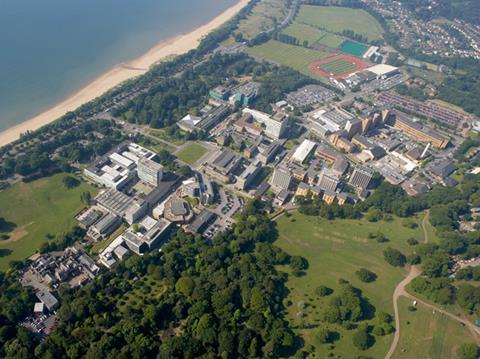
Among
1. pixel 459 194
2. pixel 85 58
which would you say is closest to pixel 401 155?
pixel 459 194

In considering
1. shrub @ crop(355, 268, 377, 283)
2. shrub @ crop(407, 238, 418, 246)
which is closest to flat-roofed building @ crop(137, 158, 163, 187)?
shrub @ crop(355, 268, 377, 283)

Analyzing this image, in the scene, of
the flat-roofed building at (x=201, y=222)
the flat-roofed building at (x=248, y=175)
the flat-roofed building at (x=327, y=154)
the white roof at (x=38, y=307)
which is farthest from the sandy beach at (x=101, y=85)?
the flat-roofed building at (x=327, y=154)

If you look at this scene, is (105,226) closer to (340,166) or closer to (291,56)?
(340,166)

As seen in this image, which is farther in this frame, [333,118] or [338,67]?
[338,67]

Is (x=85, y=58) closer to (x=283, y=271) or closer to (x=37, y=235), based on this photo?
(x=37, y=235)

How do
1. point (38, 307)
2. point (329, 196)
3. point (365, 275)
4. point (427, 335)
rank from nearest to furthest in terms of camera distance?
1. point (38, 307)
2. point (427, 335)
3. point (365, 275)
4. point (329, 196)

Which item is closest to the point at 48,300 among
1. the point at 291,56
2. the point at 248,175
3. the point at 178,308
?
the point at 178,308
